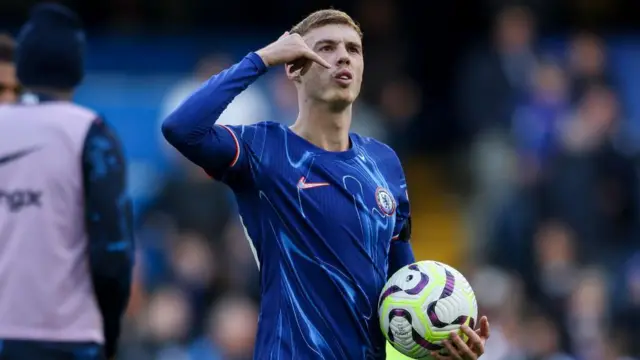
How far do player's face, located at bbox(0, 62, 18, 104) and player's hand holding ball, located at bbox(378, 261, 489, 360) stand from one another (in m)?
3.12

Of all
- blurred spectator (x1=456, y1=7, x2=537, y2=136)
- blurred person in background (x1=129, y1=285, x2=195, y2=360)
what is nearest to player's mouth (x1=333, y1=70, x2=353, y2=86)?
blurred person in background (x1=129, y1=285, x2=195, y2=360)

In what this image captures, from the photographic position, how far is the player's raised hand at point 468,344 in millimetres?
6660

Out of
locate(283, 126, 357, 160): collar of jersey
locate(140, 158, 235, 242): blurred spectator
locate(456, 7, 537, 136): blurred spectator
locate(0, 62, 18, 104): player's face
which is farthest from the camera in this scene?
locate(456, 7, 537, 136): blurred spectator

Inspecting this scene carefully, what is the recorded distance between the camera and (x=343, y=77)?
6.87 m

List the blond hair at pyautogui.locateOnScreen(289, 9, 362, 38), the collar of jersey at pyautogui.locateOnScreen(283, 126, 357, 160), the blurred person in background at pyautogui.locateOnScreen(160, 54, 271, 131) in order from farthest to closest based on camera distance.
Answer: the blurred person in background at pyautogui.locateOnScreen(160, 54, 271, 131) → the blond hair at pyautogui.locateOnScreen(289, 9, 362, 38) → the collar of jersey at pyautogui.locateOnScreen(283, 126, 357, 160)

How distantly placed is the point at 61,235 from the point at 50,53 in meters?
0.97

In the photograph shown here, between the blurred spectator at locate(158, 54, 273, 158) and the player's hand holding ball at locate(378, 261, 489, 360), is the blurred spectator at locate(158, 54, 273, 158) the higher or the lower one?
the lower one

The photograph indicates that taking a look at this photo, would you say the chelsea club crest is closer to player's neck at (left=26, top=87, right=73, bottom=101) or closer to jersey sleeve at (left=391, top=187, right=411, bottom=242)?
jersey sleeve at (left=391, top=187, right=411, bottom=242)

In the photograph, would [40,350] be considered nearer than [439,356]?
No

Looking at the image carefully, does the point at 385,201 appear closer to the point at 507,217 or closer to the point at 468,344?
the point at 468,344

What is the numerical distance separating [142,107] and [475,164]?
3.55 meters

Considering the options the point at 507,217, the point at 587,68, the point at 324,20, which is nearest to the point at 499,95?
the point at 587,68

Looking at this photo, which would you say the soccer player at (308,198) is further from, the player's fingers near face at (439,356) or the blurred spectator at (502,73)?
the blurred spectator at (502,73)

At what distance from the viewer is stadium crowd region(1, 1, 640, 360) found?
12.9m
